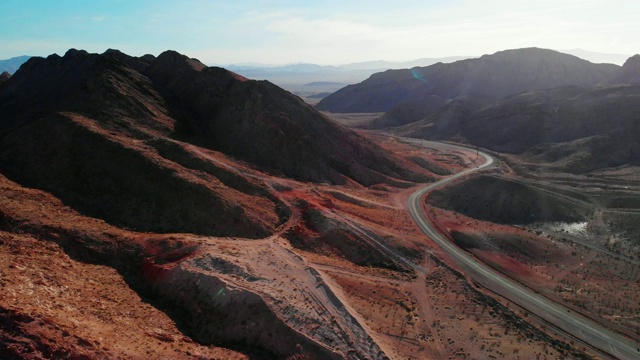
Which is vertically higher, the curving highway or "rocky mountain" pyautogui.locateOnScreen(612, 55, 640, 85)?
"rocky mountain" pyautogui.locateOnScreen(612, 55, 640, 85)

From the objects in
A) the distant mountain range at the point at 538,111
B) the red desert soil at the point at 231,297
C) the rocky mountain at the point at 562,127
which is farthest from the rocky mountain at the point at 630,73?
the red desert soil at the point at 231,297

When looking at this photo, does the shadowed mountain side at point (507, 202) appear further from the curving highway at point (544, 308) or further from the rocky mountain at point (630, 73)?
the rocky mountain at point (630, 73)

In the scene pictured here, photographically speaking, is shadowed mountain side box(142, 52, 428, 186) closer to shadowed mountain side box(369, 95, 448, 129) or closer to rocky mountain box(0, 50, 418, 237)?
rocky mountain box(0, 50, 418, 237)

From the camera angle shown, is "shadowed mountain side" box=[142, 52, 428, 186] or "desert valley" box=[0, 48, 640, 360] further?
"shadowed mountain side" box=[142, 52, 428, 186]

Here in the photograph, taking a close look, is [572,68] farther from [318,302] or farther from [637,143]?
[318,302]

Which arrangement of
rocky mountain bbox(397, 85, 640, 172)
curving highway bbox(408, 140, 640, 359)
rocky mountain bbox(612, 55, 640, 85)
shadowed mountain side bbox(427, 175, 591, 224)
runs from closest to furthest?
curving highway bbox(408, 140, 640, 359) < shadowed mountain side bbox(427, 175, 591, 224) < rocky mountain bbox(397, 85, 640, 172) < rocky mountain bbox(612, 55, 640, 85)

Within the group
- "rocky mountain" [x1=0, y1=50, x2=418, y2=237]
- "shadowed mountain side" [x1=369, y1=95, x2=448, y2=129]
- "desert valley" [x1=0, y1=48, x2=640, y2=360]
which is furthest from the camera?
"shadowed mountain side" [x1=369, y1=95, x2=448, y2=129]

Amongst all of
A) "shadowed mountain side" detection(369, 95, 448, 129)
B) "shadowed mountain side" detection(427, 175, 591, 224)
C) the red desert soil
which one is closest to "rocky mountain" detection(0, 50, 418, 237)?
the red desert soil
